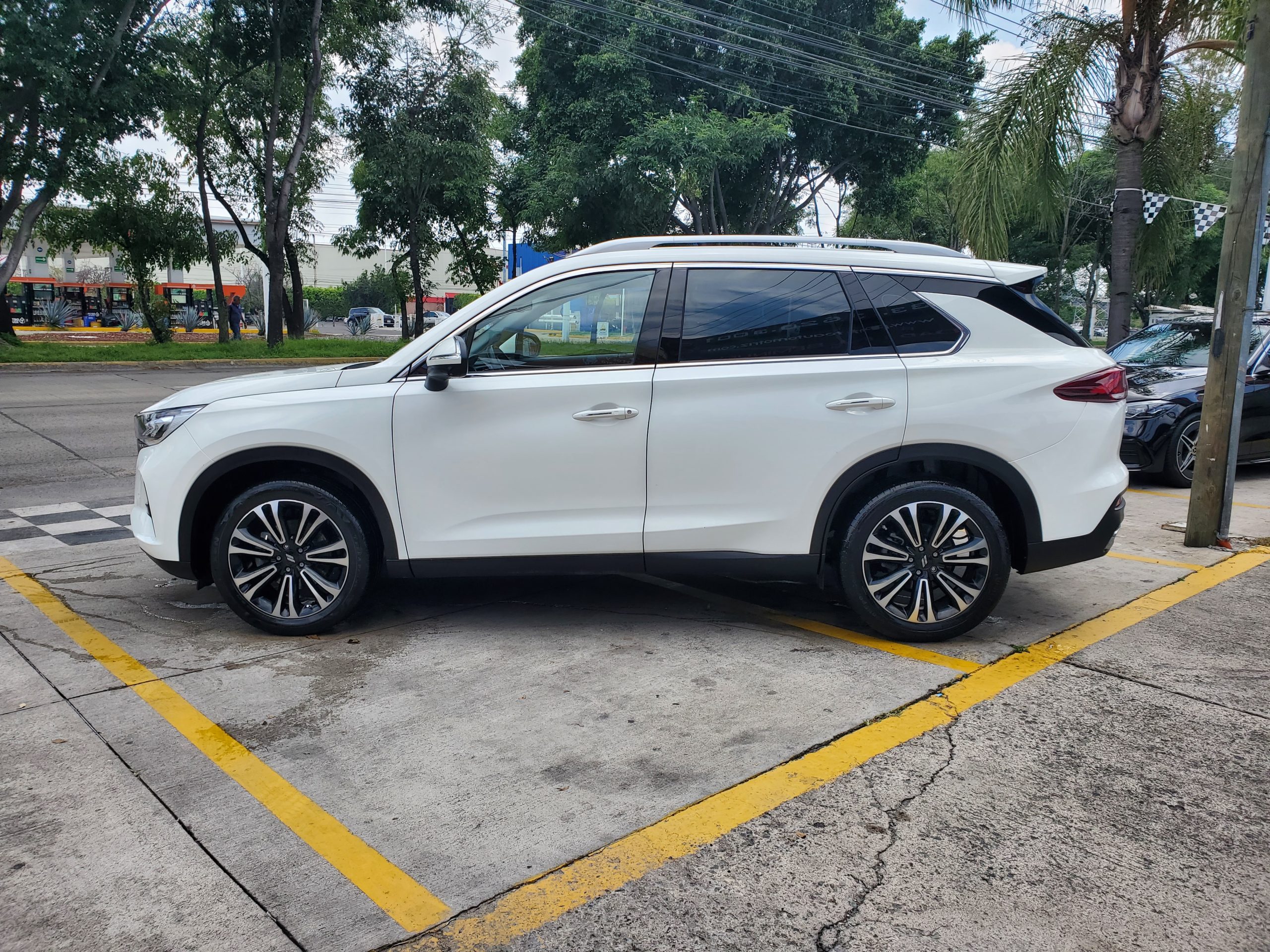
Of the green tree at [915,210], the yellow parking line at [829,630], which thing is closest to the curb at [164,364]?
the yellow parking line at [829,630]

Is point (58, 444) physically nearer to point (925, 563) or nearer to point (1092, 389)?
point (925, 563)

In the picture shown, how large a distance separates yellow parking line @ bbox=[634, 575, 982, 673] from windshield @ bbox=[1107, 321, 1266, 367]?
258 inches

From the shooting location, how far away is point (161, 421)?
4645 mm

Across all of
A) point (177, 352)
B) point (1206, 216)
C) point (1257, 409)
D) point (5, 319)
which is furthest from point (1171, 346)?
point (5, 319)

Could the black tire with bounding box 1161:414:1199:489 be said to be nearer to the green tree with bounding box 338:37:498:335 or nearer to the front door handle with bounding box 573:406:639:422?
the front door handle with bounding box 573:406:639:422

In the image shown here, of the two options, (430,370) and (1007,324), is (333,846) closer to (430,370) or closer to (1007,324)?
(430,370)

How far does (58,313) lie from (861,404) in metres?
46.5

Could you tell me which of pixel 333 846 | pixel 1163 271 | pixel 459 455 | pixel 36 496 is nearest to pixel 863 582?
pixel 459 455

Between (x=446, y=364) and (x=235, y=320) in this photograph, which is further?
(x=235, y=320)

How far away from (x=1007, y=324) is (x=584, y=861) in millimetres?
3150

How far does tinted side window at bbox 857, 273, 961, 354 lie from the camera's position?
452 cm

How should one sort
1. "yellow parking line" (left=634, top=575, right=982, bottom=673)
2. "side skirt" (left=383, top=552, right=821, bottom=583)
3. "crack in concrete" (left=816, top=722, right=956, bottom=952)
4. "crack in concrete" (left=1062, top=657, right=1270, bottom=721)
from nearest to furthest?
"crack in concrete" (left=816, top=722, right=956, bottom=952), "crack in concrete" (left=1062, top=657, right=1270, bottom=721), "yellow parking line" (left=634, top=575, right=982, bottom=673), "side skirt" (left=383, top=552, right=821, bottom=583)

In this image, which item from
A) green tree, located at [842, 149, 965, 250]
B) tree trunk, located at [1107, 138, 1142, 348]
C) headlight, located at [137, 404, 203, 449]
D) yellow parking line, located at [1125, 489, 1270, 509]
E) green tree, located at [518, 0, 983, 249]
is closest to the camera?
headlight, located at [137, 404, 203, 449]

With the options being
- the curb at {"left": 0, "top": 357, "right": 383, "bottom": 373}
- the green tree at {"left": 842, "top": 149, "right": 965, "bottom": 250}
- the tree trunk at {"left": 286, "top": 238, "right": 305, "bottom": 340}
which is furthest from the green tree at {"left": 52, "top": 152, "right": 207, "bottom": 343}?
the green tree at {"left": 842, "top": 149, "right": 965, "bottom": 250}
